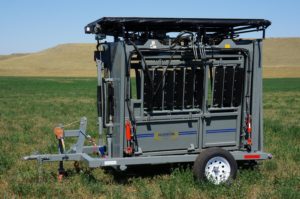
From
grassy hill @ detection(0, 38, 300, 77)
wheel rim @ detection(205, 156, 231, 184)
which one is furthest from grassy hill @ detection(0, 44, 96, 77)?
wheel rim @ detection(205, 156, 231, 184)

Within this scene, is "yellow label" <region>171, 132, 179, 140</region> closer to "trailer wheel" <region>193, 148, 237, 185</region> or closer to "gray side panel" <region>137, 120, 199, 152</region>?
"gray side panel" <region>137, 120, 199, 152</region>

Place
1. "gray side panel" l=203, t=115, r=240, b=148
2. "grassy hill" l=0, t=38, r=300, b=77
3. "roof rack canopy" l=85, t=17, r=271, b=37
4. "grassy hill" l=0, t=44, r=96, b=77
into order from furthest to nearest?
"grassy hill" l=0, t=44, r=96, b=77 < "grassy hill" l=0, t=38, r=300, b=77 < "gray side panel" l=203, t=115, r=240, b=148 < "roof rack canopy" l=85, t=17, r=271, b=37

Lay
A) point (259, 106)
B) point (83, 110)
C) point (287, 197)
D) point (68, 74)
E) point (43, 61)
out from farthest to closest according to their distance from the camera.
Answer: point (43, 61) < point (68, 74) < point (83, 110) < point (259, 106) < point (287, 197)

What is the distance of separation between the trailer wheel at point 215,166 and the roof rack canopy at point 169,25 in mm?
2072

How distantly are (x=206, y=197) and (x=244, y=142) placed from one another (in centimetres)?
171

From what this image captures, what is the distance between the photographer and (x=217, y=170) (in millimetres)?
8398

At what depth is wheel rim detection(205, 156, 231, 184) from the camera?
8336 millimetres

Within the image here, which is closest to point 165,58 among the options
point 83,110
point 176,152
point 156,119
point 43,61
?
point 156,119

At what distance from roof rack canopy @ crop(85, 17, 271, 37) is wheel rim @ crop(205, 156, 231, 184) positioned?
7.17 ft

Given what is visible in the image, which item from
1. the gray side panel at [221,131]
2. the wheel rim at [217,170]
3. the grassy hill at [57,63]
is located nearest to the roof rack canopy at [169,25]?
the gray side panel at [221,131]

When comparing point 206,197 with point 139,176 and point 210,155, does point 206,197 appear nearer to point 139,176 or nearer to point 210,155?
point 210,155

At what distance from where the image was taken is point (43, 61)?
125 m

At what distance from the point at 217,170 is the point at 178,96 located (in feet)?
4.48

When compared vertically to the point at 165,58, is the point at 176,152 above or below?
below
